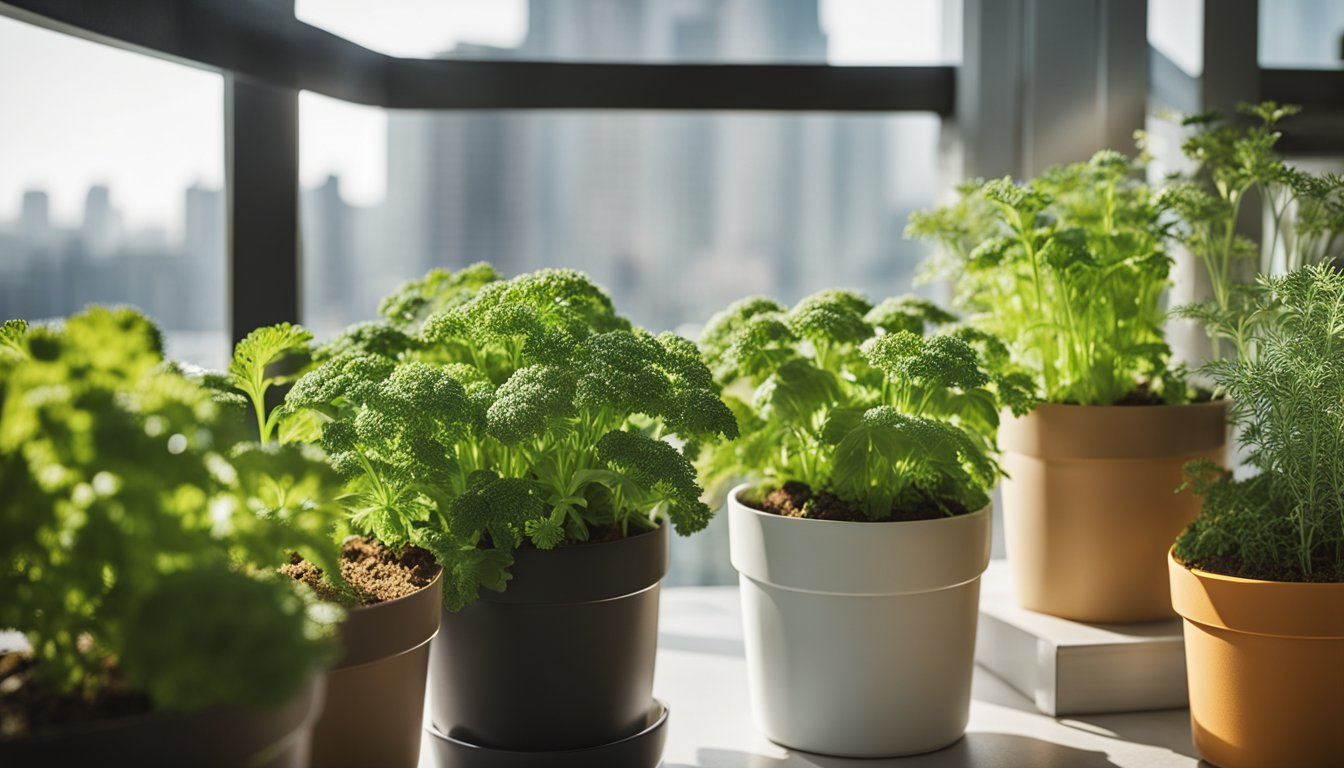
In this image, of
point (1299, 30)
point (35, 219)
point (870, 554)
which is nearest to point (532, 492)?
point (870, 554)

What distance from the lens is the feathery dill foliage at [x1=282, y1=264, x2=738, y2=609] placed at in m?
1.03

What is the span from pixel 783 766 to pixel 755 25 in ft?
4.29

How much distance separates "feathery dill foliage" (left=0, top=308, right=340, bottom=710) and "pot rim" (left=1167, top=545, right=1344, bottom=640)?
0.93 metres

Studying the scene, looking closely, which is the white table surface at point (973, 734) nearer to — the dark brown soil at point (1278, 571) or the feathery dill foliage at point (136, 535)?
the dark brown soil at point (1278, 571)

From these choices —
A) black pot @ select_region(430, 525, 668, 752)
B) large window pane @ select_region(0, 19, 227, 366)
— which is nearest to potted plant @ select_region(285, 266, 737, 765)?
black pot @ select_region(430, 525, 668, 752)

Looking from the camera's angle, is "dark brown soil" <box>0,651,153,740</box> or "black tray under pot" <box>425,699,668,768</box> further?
"black tray under pot" <box>425,699,668,768</box>

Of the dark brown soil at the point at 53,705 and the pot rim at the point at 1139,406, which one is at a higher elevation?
the pot rim at the point at 1139,406

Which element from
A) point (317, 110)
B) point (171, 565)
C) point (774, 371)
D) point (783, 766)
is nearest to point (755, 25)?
point (317, 110)

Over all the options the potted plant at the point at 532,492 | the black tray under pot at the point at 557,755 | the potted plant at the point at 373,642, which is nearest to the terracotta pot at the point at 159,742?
the potted plant at the point at 373,642

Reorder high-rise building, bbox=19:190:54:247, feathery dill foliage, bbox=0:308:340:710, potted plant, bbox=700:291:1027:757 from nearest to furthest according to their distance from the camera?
1. feathery dill foliage, bbox=0:308:340:710
2. potted plant, bbox=700:291:1027:757
3. high-rise building, bbox=19:190:54:247

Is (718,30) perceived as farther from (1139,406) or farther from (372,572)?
(372,572)

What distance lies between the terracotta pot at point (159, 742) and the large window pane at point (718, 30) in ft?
4.56

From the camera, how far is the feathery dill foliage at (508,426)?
1.03 m

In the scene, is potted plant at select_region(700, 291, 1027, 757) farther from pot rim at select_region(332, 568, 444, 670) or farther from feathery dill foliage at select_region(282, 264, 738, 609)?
pot rim at select_region(332, 568, 444, 670)
